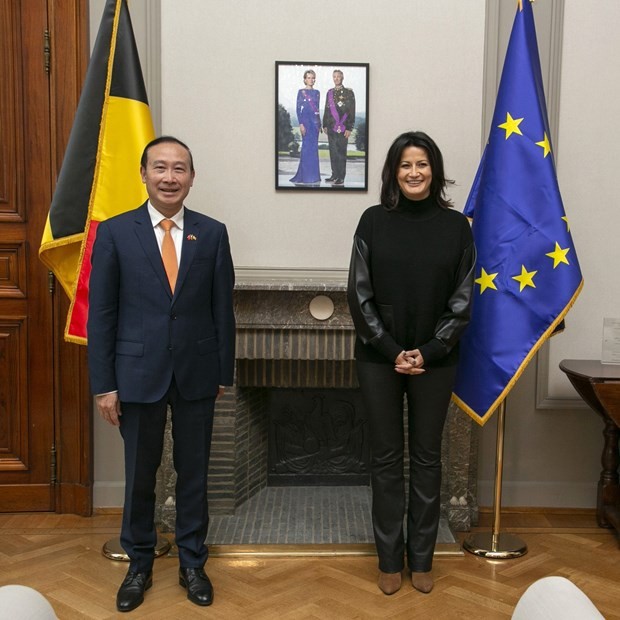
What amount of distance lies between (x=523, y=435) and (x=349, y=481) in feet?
2.82

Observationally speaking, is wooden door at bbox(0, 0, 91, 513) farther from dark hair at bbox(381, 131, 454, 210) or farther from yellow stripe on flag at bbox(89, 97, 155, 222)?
dark hair at bbox(381, 131, 454, 210)

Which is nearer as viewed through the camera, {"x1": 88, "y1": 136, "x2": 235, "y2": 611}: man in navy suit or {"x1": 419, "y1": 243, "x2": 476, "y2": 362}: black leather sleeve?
{"x1": 88, "y1": 136, "x2": 235, "y2": 611}: man in navy suit

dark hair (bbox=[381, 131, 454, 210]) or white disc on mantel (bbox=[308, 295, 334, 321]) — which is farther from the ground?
dark hair (bbox=[381, 131, 454, 210])

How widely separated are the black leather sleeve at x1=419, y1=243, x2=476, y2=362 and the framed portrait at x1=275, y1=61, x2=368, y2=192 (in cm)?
90

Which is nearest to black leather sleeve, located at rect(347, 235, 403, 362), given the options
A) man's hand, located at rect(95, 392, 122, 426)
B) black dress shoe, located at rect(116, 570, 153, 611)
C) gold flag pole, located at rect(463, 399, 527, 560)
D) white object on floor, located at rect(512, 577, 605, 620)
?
gold flag pole, located at rect(463, 399, 527, 560)

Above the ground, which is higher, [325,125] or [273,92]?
[273,92]

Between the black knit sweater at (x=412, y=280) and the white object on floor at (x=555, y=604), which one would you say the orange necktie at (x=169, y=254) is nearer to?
the black knit sweater at (x=412, y=280)

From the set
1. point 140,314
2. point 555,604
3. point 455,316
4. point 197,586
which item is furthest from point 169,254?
point 555,604

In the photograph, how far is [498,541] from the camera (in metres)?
3.03

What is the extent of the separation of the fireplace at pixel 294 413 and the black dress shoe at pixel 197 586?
0.58 metres

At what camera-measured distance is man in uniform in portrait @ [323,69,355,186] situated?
328cm

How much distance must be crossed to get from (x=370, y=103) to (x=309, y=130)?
0.30 meters

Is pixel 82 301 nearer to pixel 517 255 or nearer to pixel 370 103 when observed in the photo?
pixel 370 103

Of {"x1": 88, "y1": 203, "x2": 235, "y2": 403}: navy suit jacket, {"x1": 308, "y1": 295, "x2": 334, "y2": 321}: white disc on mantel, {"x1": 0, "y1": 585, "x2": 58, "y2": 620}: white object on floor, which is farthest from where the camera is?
{"x1": 308, "y1": 295, "x2": 334, "y2": 321}: white disc on mantel
